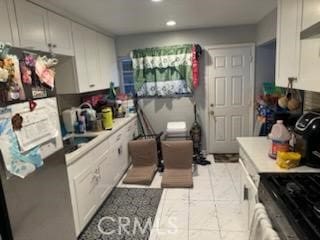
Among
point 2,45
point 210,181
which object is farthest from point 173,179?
point 2,45

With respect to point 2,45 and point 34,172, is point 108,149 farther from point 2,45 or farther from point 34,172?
point 2,45

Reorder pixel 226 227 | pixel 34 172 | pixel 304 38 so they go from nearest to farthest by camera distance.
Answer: pixel 34 172 → pixel 304 38 → pixel 226 227

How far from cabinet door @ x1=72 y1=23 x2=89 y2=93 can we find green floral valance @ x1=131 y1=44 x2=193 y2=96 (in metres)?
1.26

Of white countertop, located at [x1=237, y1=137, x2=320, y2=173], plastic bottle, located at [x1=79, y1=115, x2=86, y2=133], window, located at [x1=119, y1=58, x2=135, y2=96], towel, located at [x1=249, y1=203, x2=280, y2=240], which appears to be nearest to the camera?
towel, located at [x1=249, y1=203, x2=280, y2=240]

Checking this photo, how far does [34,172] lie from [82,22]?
7.56 feet

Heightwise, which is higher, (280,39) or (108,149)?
(280,39)

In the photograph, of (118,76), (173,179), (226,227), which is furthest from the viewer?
(118,76)

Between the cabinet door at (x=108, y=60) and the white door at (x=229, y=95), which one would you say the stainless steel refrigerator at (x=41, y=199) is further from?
the white door at (x=229, y=95)

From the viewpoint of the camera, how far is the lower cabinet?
2064 millimetres

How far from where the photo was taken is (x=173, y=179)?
3139 millimetres

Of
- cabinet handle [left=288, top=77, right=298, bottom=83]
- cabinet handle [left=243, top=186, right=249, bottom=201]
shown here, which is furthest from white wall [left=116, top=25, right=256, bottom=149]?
cabinet handle [left=288, top=77, right=298, bottom=83]

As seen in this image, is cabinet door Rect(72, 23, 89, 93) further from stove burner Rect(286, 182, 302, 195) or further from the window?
stove burner Rect(286, 182, 302, 195)

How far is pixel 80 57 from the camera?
283cm

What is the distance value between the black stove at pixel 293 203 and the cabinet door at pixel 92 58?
8.29 feet
